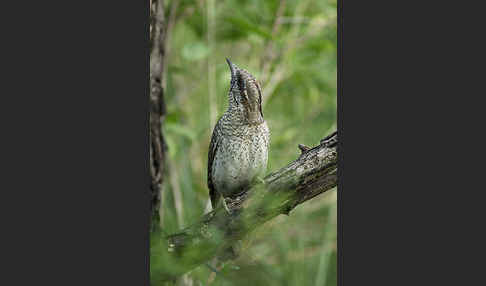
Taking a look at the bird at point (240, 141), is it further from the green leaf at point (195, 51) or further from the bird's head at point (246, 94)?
the green leaf at point (195, 51)

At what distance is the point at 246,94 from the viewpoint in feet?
12.3

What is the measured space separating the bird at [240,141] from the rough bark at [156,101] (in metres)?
0.38

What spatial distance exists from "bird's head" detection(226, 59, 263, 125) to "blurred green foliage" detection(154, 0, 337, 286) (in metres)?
0.12

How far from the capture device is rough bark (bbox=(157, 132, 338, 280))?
11.0 feet

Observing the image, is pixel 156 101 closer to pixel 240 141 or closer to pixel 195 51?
pixel 195 51

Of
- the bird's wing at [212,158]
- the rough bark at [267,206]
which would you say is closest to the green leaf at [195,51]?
the bird's wing at [212,158]

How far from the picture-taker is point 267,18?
14.9ft

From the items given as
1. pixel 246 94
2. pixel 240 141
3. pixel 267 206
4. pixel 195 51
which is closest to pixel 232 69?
pixel 246 94

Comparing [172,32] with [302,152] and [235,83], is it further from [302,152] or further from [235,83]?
[302,152]

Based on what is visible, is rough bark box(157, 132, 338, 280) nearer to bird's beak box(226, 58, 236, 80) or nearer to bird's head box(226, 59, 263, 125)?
bird's head box(226, 59, 263, 125)

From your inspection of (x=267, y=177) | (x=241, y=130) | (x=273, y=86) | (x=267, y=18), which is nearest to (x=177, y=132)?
(x=241, y=130)

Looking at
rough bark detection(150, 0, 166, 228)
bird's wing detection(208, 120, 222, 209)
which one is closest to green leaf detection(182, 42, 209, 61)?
rough bark detection(150, 0, 166, 228)

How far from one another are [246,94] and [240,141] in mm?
324

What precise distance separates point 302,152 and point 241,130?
1.67 ft
